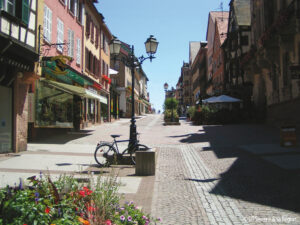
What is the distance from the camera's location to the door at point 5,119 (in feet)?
34.7

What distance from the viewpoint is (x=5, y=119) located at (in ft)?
35.2

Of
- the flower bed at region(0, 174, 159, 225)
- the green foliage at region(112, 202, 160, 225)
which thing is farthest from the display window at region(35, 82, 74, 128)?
the green foliage at region(112, 202, 160, 225)

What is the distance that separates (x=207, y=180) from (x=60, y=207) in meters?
4.69

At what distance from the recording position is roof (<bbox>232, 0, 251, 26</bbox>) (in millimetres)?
33219

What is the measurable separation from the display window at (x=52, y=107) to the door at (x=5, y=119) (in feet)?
11.3

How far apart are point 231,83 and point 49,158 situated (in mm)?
29479

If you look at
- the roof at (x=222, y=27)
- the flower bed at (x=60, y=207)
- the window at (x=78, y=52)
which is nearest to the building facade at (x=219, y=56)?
the roof at (x=222, y=27)

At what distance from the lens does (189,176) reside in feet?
25.1

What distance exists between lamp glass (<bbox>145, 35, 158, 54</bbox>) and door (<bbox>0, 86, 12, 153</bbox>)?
5086mm

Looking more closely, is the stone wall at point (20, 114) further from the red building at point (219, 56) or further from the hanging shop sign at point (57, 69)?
the red building at point (219, 56)

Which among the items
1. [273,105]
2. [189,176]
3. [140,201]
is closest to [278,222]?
[140,201]

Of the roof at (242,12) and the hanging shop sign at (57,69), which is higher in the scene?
the roof at (242,12)

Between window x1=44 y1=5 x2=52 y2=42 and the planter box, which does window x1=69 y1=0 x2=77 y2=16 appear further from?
the planter box

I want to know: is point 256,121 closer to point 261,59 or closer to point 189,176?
point 261,59
